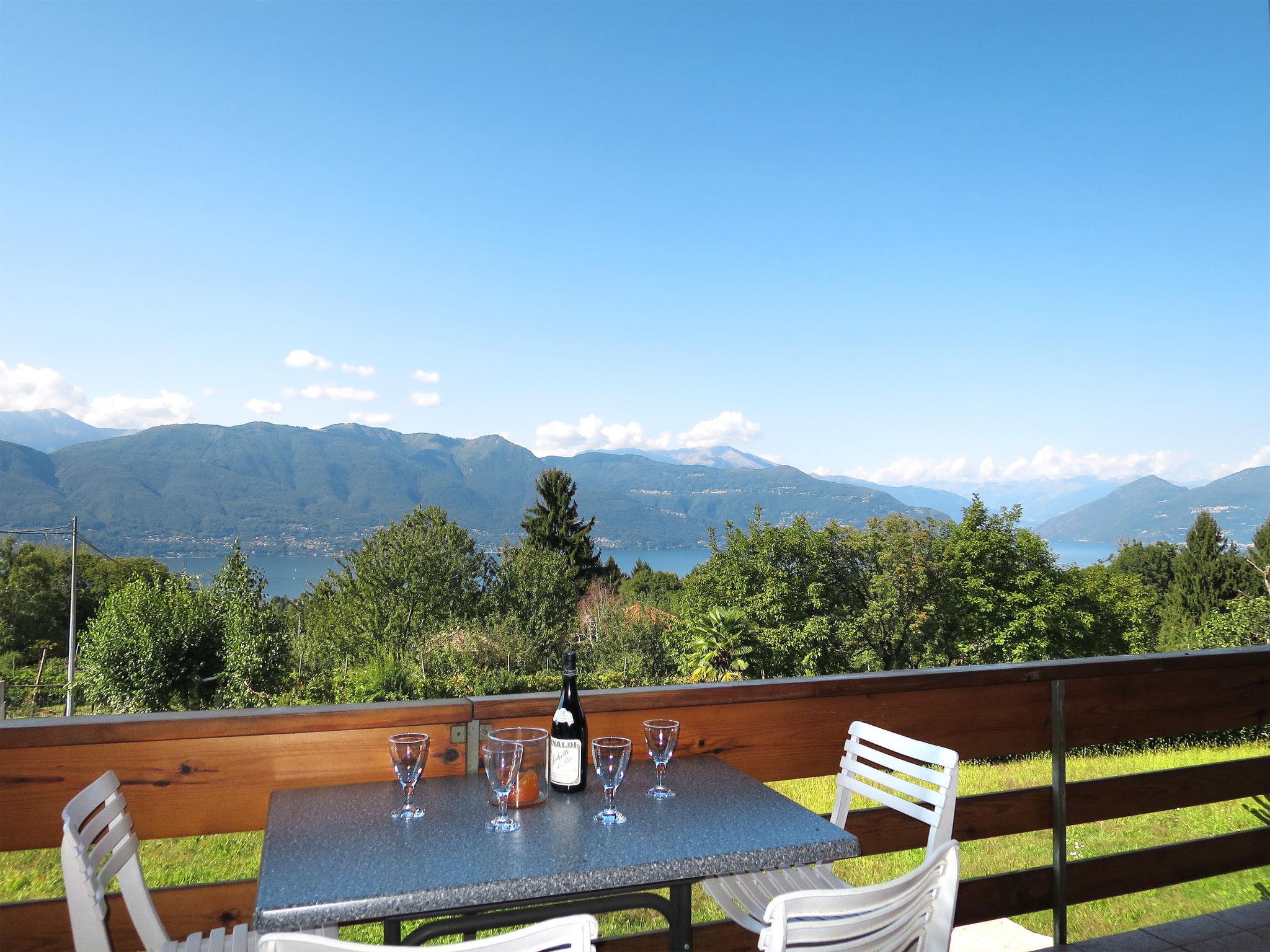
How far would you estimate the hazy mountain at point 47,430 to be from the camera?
420 feet

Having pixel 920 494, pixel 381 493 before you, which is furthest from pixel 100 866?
pixel 381 493

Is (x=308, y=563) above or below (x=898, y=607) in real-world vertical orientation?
below

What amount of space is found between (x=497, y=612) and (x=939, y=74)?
110ft

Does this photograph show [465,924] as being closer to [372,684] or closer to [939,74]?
[939,74]

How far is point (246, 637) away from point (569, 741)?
36153mm

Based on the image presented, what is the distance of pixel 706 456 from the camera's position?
155 m

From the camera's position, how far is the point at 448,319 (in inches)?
2628

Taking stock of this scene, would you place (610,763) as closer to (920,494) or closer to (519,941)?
(519,941)

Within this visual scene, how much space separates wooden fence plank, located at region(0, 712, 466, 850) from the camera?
53.7 inches

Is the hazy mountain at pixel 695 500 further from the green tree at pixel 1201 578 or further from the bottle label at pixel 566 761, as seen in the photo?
the bottle label at pixel 566 761

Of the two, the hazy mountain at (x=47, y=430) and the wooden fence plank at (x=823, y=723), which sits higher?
the hazy mountain at (x=47, y=430)

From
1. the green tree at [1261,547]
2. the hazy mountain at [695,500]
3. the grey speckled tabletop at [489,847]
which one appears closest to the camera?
the grey speckled tabletop at [489,847]

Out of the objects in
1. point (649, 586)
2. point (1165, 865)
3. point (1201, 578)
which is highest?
point (1165, 865)

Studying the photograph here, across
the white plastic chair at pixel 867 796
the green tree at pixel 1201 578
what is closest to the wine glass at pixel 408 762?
the white plastic chair at pixel 867 796
